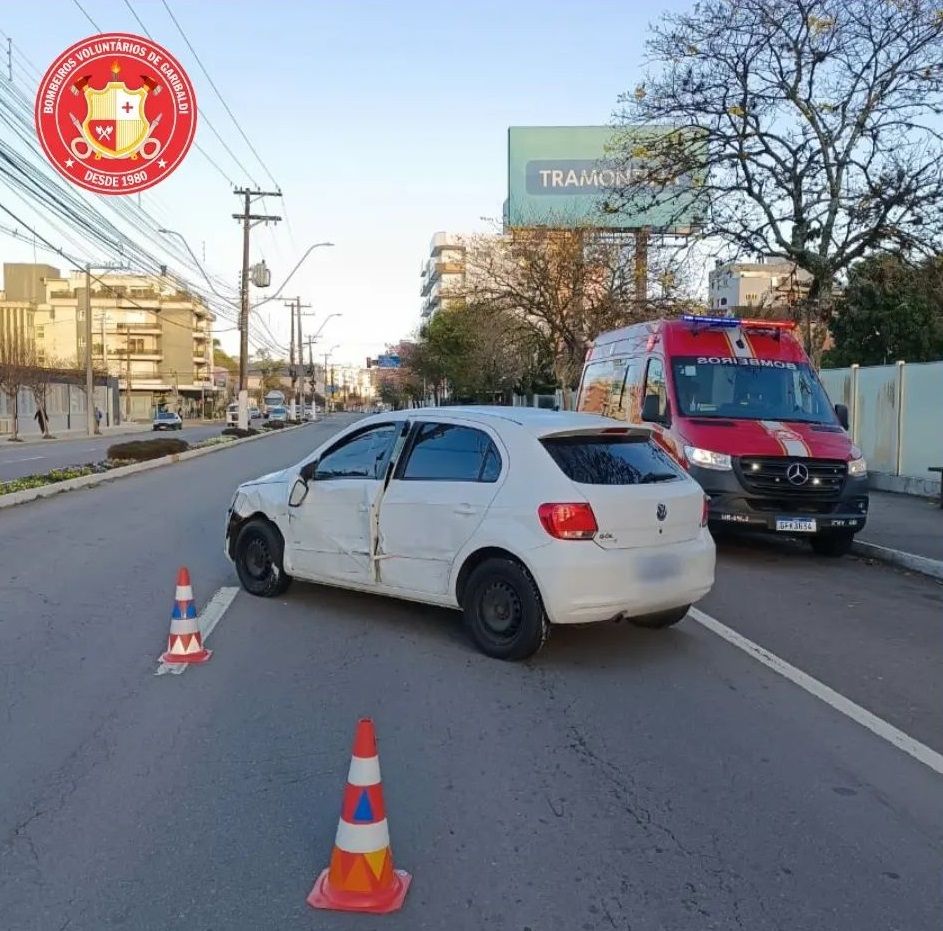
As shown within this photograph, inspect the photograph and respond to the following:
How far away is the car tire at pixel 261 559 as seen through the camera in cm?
789

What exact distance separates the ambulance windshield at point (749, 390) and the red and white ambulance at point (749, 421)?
1cm

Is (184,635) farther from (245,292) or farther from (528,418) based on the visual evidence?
(245,292)

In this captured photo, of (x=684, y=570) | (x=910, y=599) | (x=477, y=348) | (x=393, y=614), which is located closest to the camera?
(x=684, y=570)

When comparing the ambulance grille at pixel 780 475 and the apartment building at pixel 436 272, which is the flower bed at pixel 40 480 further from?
the apartment building at pixel 436 272

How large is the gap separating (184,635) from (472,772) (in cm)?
264

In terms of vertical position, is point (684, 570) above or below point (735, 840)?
above

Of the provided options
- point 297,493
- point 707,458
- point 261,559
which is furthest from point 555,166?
point 297,493

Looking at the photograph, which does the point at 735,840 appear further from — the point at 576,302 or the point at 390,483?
the point at 576,302

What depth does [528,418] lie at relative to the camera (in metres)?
6.62

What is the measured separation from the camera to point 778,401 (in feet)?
36.9

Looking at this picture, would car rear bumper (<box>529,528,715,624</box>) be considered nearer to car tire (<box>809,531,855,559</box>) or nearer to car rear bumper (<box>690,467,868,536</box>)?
car rear bumper (<box>690,467,868,536</box>)

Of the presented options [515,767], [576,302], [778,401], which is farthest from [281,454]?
[515,767]

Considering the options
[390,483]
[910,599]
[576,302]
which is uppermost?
[576,302]

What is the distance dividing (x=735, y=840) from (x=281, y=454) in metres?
27.9
